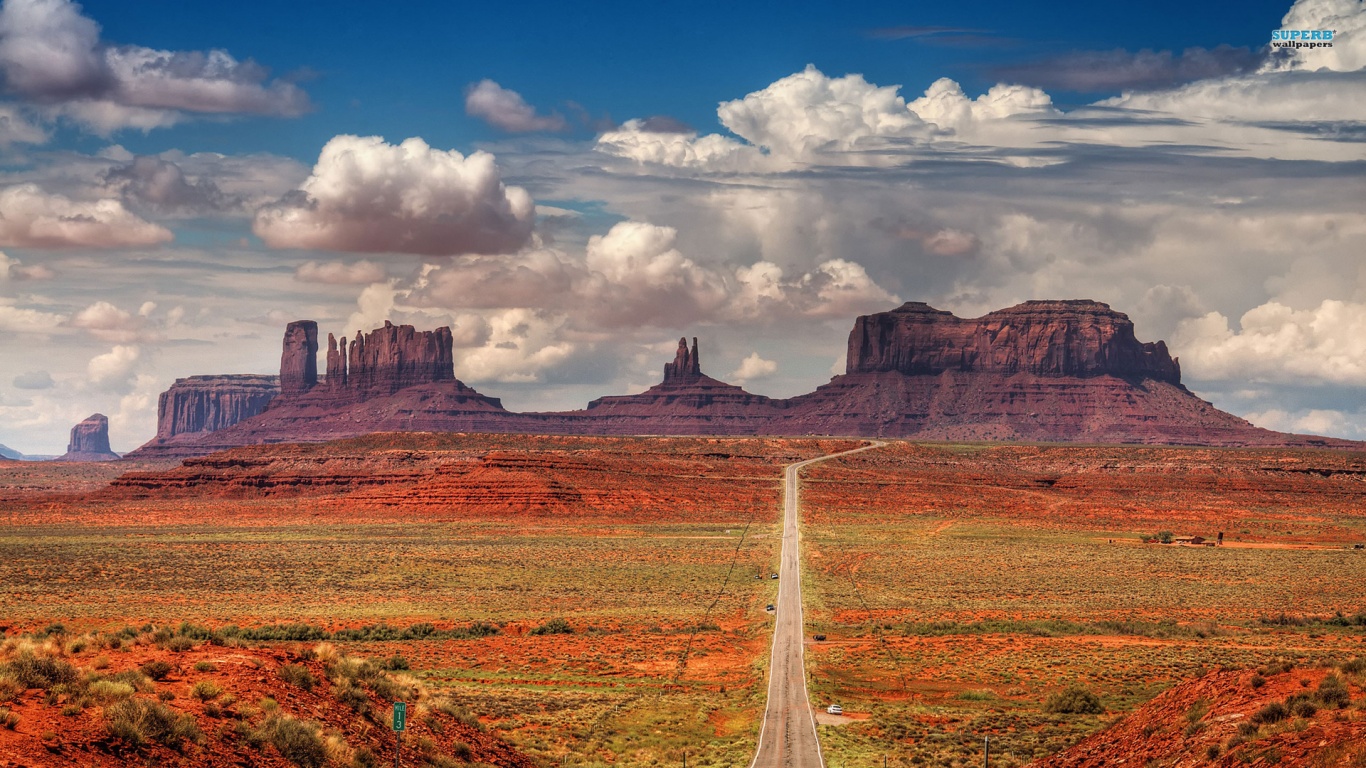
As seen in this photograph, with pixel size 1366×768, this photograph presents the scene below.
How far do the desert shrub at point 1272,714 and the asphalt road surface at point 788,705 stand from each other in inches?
502

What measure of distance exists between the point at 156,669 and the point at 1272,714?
19.3 m

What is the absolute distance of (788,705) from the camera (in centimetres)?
3950

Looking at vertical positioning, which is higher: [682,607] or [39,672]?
[39,672]

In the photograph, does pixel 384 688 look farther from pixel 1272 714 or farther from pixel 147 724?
pixel 1272 714

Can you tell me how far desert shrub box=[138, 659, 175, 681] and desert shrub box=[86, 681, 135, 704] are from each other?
188cm

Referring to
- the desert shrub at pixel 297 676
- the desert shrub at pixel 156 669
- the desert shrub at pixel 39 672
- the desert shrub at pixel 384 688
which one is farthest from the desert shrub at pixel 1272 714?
the desert shrub at pixel 39 672

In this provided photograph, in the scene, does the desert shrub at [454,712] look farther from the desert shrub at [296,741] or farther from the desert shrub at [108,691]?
the desert shrub at [108,691]

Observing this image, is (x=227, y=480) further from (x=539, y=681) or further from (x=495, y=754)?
(x=495, y=754)

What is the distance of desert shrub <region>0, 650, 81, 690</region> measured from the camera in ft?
62.4

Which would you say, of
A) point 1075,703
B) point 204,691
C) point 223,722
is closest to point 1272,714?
point 223,722

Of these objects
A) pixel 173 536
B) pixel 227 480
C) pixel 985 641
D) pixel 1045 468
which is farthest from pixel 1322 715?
pixel 1045 468

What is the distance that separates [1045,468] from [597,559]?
10999 centimetres

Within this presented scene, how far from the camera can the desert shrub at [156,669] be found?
2166 centimetres

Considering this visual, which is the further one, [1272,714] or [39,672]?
[1272,714]
